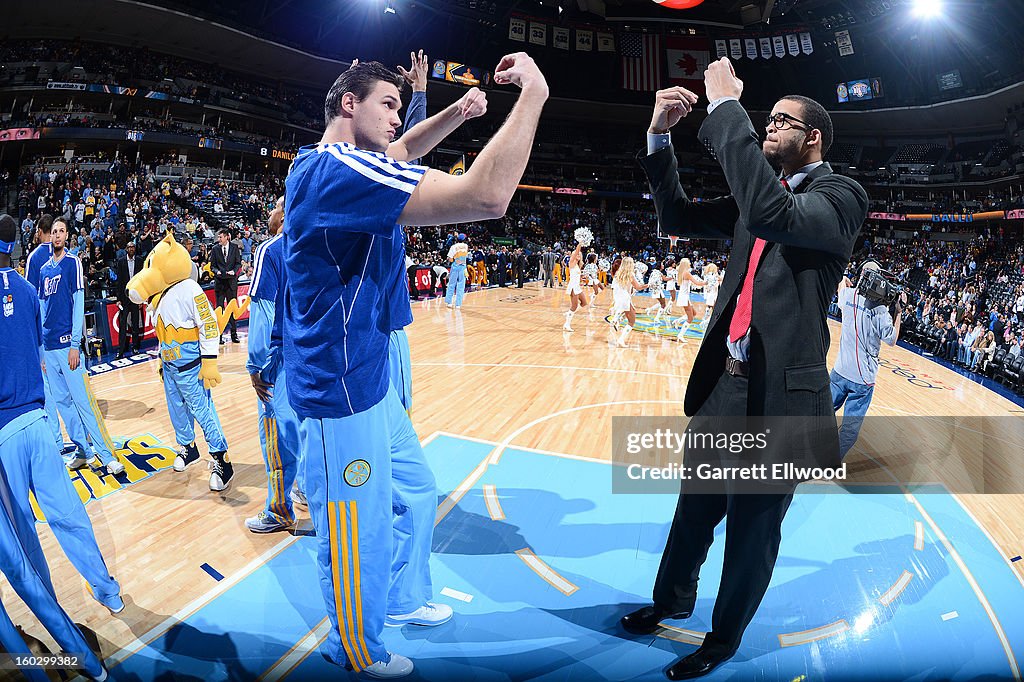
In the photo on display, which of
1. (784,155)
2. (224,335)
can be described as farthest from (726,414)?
(224,335)

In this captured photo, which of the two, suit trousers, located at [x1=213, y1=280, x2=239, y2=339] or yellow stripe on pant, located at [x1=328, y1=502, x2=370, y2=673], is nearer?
yellow stripe on pant, located at [x1=328, y1=502, x2=370, y2=673]

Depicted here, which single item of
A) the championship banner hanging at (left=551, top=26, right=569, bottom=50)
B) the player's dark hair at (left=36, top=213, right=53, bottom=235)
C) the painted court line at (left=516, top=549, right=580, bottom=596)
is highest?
the championship banner hanging at (left=551, top=26, right=569, bottom=50)

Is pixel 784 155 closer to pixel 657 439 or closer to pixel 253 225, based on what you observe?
pixel 657 439

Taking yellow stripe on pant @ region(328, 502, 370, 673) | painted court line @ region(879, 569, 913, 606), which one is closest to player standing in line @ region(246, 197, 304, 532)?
yellow stripe on pant @ region(328, 502, 370, 673)

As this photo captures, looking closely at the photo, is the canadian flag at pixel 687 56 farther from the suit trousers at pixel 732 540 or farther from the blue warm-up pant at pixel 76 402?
the suit trousers at pixel 732 540

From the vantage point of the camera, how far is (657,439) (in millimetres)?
6434

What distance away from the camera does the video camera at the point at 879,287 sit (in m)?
4.04

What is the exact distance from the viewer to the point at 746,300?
2326mm

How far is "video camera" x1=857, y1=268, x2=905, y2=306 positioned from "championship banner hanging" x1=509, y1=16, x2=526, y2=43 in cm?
3033

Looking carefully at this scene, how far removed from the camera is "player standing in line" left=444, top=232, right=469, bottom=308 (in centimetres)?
1505

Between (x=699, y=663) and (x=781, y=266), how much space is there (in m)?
1.72

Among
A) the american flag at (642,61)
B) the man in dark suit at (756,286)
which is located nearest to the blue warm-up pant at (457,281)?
→ the man in dark suit at (756,286)

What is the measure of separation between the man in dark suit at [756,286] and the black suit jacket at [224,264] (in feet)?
30.3

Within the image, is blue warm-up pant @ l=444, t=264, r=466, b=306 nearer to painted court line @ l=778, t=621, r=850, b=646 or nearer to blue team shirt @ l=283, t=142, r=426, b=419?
painted court line @ l=778, t=621, r=850, b=646
